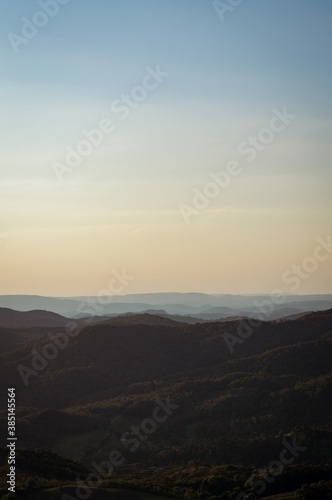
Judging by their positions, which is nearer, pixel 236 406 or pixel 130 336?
pixel 236 406

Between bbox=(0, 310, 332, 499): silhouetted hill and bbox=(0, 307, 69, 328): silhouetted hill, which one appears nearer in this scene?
bbox=(0, 310, 332, 499): silhouetted hill

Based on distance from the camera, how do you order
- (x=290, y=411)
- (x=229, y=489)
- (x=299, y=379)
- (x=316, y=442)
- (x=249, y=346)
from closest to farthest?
(x=229, y=489) < (x=316, y=442) < (x=290, y=411) < (x=299, y=379) < (x=249, y=346)

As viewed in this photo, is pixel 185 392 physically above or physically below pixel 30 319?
below

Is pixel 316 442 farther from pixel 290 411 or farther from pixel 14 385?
pixel 14 385

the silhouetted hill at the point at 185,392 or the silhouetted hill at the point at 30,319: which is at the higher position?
the silhouetted hill at the point at 30,319

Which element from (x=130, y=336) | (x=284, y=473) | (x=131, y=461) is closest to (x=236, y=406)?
(x=131, y=461)

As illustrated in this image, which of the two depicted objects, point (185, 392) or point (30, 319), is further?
point (30, 319)

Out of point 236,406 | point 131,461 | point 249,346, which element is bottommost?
point 131,461

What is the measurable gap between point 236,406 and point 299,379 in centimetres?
1099

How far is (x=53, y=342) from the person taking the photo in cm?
9138

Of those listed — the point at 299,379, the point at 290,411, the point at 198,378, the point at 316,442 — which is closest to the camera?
the point at 316,442

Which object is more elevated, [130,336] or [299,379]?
[130,336]

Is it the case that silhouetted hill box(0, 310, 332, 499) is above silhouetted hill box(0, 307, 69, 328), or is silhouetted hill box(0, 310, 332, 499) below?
below

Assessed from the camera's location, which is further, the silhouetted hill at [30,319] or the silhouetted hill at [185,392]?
the silhouetted hill at [30,319]
